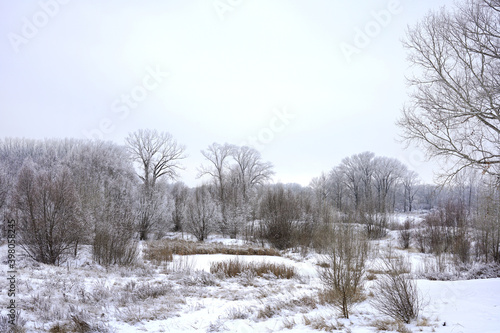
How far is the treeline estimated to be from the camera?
13.8 meters

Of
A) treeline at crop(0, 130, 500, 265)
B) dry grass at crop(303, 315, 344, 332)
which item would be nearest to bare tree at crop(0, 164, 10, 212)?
treeline at crop(0, 130, 500, 265)

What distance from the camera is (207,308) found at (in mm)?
7836

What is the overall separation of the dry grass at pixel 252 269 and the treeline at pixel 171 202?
2446mm

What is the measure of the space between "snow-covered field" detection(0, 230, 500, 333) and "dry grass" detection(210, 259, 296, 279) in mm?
2391

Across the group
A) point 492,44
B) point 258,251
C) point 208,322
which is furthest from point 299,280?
point 492,44

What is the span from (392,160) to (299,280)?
60.0m

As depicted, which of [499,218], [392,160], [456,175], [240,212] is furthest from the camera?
[392,160]

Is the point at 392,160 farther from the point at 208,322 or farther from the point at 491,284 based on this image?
the point at 208,322

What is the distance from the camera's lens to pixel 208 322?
22.0 ft

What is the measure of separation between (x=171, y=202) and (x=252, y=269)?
2845 centimetres

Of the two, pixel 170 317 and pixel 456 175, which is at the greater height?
pixel 456 175

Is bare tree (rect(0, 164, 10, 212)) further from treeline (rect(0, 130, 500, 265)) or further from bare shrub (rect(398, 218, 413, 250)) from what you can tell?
bare shrub (rect(398, 218, 413, 250))

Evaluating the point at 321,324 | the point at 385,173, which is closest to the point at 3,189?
the point at 321,324

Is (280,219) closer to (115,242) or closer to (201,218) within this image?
(201,218)
